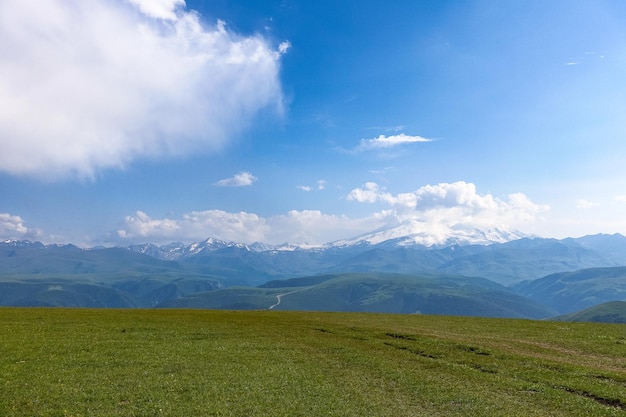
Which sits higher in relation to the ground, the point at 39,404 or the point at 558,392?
the point at 39,404

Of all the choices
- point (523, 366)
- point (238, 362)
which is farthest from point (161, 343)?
point (523, 366)

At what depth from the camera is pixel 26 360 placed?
33.4 m

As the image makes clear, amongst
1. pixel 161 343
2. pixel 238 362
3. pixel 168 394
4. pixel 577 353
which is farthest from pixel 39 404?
pixel 577 353

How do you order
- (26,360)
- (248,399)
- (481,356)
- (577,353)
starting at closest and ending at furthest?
(248,399), (26,360), (481,356), (577,353)

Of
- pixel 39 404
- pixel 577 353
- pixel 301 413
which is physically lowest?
pixel 577 353

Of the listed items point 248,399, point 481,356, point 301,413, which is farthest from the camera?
point 481,356

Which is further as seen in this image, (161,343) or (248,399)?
(161,343)

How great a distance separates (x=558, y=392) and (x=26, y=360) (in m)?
42.6

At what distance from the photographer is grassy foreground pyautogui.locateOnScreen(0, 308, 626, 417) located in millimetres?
24719

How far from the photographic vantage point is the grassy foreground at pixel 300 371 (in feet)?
81.1

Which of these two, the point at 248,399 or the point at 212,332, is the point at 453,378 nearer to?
the point at 248,399

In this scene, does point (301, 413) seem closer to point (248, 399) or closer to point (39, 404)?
point (248, 399)

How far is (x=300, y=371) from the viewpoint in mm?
32969

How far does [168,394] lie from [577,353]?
134 ft
